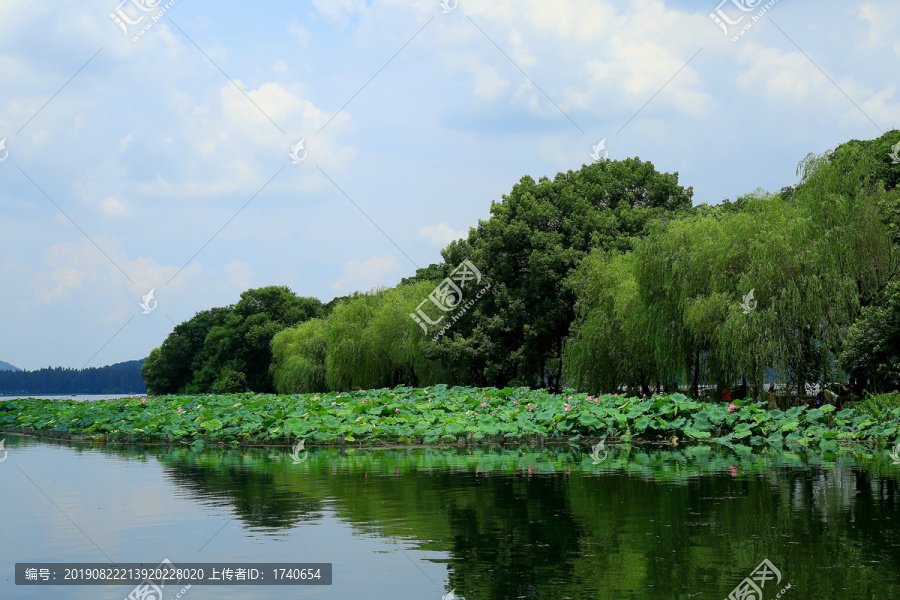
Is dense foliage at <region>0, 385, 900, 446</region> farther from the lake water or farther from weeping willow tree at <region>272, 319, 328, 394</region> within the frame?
weeping willow tree at <region>272, 319, 328, 394</region>

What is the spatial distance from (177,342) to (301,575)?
7420 centimetres

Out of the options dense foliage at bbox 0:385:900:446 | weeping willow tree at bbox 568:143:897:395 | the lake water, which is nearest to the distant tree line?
weeping willow tree at bbox 568:143:897:395

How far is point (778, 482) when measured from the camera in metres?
13.5

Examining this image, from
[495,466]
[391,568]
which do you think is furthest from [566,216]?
[391,568]

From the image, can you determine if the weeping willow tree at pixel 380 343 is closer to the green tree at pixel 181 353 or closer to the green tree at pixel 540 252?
the green tree at pixel 540 252

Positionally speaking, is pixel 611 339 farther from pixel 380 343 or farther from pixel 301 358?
pixel 301 358

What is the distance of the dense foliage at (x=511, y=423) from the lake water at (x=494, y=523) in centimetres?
184

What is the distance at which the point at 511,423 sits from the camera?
22062 millimetres

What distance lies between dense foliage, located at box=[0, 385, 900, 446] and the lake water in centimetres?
184

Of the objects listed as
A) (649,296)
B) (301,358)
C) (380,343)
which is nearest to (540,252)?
(380,343)

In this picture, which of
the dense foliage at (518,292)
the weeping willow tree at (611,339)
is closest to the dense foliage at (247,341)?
the dense foliage at (518,292)

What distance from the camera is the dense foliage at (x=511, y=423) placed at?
1958cm

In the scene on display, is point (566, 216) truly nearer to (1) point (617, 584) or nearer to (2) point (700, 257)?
(2) point (700, 257)

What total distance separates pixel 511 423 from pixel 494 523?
38.0 ft
